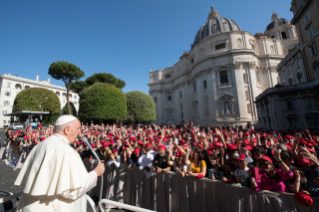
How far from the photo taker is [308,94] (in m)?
15.1

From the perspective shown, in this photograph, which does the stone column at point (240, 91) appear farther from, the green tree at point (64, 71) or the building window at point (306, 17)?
the green tree at point (64, 71)

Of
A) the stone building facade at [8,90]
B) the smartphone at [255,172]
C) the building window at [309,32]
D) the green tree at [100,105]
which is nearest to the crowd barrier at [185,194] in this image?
the smartphone at [255,172]

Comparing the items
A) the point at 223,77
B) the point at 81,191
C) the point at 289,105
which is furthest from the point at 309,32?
the point at 81,191

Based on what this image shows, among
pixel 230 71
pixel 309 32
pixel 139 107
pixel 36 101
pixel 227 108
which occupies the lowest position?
pixel 227 108

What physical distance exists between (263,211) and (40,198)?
3557 millimetres

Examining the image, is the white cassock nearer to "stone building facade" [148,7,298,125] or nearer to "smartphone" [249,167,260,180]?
"smartphone" [249,167,260,180]

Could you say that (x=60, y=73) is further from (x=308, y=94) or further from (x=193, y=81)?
(x=308, y=94)

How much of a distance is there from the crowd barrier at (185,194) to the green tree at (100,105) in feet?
61.4

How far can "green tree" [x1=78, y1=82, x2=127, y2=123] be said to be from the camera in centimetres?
2308

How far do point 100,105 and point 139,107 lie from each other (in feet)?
29.9

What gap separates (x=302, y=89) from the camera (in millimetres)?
15352

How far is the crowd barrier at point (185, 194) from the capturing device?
2771 millimetres

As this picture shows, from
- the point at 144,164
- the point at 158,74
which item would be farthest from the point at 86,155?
the point at 158,74

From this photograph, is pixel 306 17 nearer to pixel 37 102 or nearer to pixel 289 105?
pixel 289 105
